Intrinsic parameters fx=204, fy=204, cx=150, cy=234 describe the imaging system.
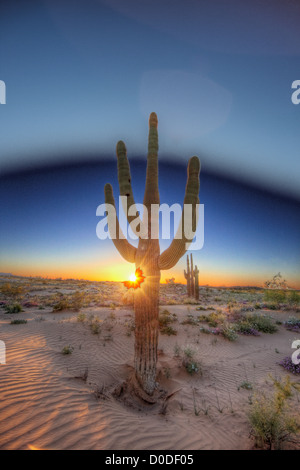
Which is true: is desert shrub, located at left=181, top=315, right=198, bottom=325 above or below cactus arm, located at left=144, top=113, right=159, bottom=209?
below

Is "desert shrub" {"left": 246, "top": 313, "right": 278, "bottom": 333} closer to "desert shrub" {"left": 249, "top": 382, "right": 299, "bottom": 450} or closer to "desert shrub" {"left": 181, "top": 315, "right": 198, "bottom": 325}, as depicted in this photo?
"desert shrub" {"left": 181, "top": 315, "right": 198, "bottom": 325}

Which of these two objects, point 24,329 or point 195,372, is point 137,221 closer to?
point 195,372

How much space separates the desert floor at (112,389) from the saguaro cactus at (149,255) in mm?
1029

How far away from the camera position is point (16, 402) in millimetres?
3906

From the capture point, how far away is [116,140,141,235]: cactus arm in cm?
618

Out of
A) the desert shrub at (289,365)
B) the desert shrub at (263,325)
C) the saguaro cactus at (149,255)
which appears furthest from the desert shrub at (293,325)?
the saguaro cactus at (149,255)

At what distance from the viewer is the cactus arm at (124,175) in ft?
20.3

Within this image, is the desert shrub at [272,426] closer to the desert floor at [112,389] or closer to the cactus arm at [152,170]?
the desert floor at [112,389]

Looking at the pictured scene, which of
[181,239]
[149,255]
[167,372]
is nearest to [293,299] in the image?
[167,372]

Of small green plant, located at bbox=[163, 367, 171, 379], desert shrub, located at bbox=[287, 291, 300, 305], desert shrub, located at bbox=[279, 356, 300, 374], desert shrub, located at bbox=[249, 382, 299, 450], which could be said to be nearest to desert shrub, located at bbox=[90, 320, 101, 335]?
small green plant, located at bbox=[163, 367, 171, 379]

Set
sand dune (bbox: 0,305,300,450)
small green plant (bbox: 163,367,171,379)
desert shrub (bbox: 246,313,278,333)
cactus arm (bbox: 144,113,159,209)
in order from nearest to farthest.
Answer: sand dune (bbox: 0,305,300,450) → cactus arm (bbox: 144,113,159,209) → small green plant (bbox: 163,367,171,379) → desert shrub (bbox: 246,313,278,333)

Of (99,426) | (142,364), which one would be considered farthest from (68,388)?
(142,364)

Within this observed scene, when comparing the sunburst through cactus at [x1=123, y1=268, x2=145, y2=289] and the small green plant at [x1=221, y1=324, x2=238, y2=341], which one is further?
the small green plant at [x1=221, y1=324, x2=238, y2=341]

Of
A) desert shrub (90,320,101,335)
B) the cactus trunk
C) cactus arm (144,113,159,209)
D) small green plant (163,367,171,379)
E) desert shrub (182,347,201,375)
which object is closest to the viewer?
the cactus trunk
